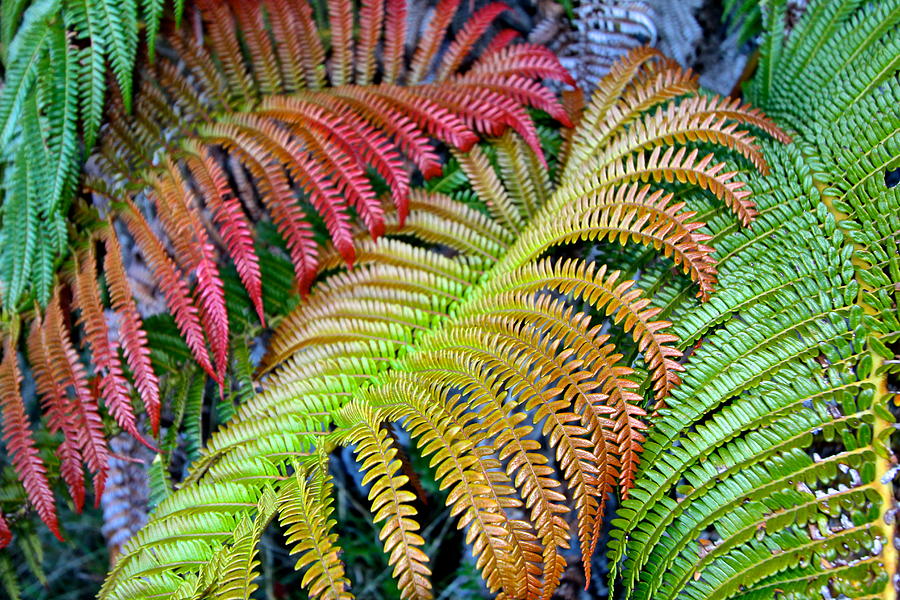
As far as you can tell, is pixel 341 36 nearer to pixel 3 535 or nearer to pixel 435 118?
pixel 435 118

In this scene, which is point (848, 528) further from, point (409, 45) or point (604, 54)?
point (409, 45)

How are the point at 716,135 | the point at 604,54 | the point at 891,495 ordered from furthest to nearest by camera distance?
the point at 604,54 → the point at 716,135 → the point at 891,495

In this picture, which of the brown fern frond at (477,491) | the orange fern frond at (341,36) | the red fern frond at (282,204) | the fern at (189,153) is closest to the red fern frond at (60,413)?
the fern at (189,153)

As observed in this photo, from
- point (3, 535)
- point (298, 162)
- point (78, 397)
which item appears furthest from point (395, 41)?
point (3, 535)

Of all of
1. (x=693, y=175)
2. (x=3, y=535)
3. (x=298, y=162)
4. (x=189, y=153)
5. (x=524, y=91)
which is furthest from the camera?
(x=189, y=153)

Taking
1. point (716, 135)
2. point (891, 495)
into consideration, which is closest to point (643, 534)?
point (891, 495)

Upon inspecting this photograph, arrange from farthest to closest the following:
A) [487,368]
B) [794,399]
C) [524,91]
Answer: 1. [524,91]
2. [487,368]
3. [794,399]
